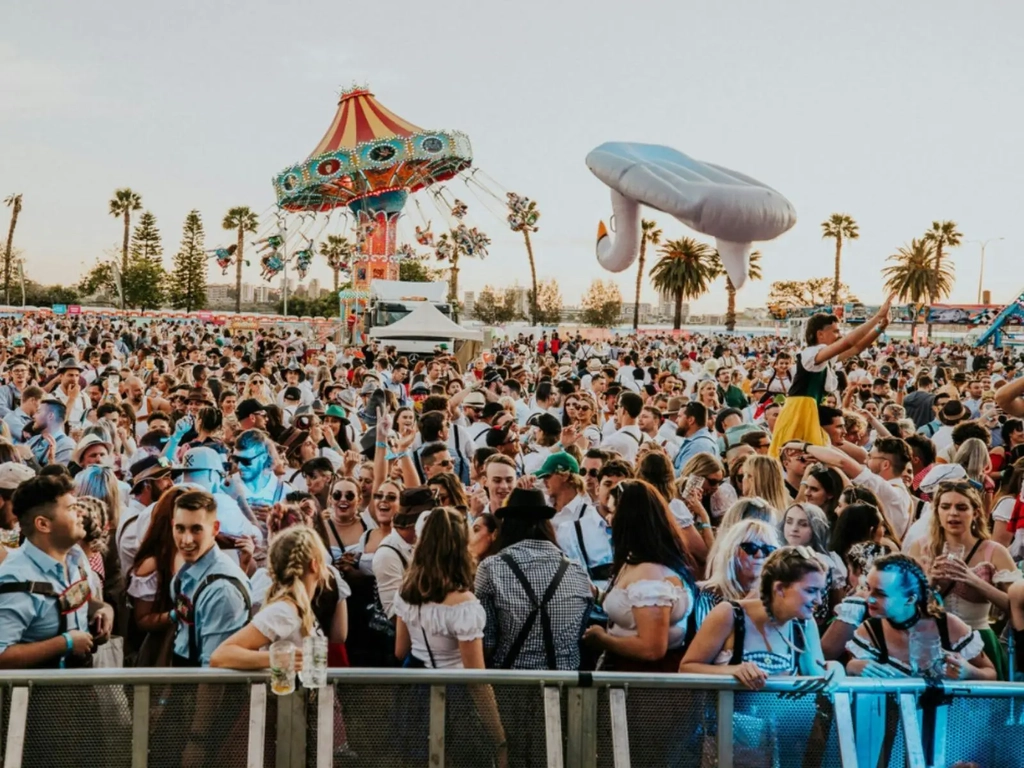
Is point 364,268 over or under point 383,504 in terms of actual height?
over

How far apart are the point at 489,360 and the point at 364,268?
2952cm

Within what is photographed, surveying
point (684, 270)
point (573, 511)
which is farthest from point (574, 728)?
point (684, 270)

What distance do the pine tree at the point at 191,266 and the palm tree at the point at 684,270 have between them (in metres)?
39.9

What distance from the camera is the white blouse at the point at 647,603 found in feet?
12.9

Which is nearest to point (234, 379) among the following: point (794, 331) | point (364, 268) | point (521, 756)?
point (521, 756)

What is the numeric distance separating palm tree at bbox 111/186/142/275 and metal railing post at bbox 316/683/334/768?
83620mm

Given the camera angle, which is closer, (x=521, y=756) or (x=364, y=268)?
(x=521, y=756)

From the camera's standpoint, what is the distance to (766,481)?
5797 mm

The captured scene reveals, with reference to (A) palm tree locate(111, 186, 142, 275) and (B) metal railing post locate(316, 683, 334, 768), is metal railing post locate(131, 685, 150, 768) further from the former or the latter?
(A) palm tree locate(111, 186, 142, 275)

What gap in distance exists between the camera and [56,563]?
3.85 meters

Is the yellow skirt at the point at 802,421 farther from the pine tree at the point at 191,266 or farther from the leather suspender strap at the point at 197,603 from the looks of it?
the pine tree at the point at 191,266

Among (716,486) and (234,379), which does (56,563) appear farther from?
(234,379)

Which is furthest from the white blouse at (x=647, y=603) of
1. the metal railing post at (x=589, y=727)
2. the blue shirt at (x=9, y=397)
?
the blue shirt at (x=9, y=397)

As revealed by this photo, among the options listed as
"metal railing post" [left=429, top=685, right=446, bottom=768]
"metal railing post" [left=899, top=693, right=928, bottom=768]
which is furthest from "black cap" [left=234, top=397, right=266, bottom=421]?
"metal railing post" [left=899, top=693, right=928, bottom=768]
